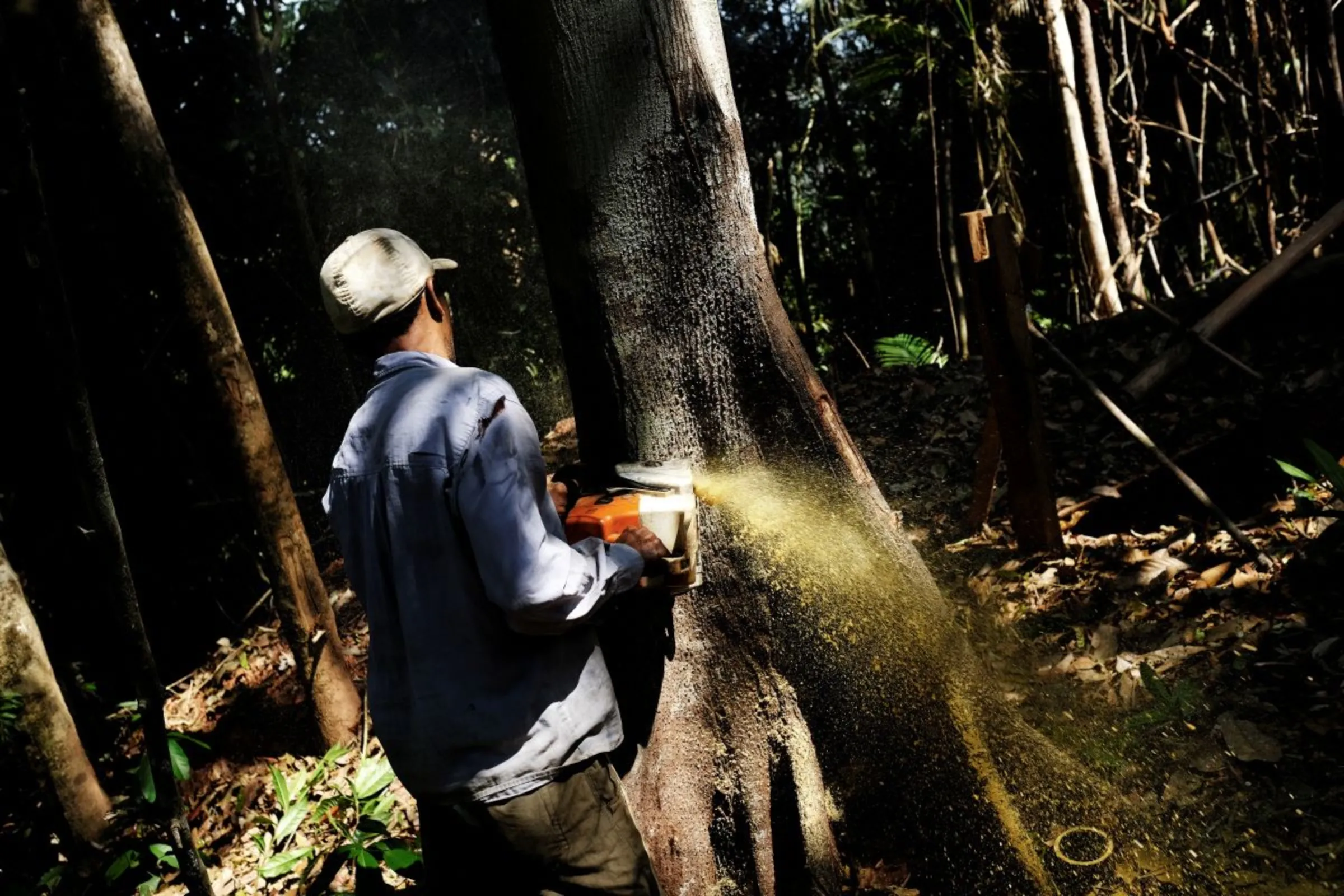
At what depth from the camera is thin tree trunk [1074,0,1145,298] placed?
5820 mm

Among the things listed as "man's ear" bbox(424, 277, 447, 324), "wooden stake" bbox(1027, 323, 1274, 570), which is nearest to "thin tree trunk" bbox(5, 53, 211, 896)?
"man's ear" bbox(424, 277, 447, 324)

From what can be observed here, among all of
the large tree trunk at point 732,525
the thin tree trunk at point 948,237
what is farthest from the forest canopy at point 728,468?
the thin tree trunk at point 948,237

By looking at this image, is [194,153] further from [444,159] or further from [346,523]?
[346,523]

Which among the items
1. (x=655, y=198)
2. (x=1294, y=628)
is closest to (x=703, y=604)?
(x=655, y=198)

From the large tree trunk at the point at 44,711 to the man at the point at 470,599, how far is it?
2763 mm

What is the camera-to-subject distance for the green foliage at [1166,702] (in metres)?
2.41

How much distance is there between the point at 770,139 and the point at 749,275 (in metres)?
10.3

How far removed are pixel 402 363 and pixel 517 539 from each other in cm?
45

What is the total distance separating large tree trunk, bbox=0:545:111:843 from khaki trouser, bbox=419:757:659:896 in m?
2.75

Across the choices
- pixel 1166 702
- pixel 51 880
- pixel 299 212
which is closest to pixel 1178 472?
pixel 1166 702

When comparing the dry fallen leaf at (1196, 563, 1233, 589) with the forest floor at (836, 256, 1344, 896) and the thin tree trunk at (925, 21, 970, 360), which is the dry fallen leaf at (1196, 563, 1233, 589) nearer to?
the forest floor at (836, 256, 1344, 896)

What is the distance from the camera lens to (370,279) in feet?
5.55

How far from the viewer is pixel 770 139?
11.5m

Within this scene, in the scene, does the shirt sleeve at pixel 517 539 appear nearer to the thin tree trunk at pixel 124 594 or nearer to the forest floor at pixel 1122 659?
the thin tree trunk at pixel 124 594
